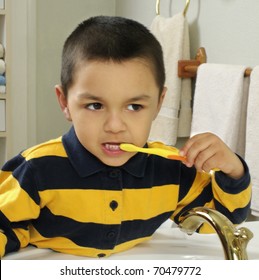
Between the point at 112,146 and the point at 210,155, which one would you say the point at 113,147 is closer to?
the point at 112,146

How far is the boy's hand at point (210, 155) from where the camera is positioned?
1.99 feet

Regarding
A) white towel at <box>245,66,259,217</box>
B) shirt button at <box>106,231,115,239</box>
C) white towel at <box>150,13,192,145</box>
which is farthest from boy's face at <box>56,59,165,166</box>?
white towel at <box>150,13,192,145</box>

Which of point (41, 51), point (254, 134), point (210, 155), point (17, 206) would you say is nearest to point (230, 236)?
point (210, 155)

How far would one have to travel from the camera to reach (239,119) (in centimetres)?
94

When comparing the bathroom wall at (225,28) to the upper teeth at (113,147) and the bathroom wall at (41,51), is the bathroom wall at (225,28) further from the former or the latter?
the upper teeth at (113,147)

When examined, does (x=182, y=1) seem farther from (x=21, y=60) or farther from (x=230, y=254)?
(x=230, y=254)

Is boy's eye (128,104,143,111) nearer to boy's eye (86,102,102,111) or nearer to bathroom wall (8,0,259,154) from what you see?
boy's eye (86,102,102,111)

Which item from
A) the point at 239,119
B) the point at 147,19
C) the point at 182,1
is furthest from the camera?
the point at 147,19

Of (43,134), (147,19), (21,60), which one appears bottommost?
(43,134)

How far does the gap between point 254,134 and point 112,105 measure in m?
0.43

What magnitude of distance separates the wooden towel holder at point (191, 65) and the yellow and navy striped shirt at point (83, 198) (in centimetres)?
49

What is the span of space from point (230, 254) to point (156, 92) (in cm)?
24

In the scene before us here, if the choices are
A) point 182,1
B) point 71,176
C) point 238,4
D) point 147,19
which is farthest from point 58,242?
point 147,19

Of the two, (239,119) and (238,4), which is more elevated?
(238,4)
